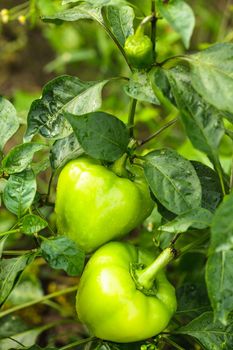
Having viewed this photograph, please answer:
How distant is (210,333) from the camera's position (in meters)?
0.96

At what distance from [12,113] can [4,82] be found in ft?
4.81

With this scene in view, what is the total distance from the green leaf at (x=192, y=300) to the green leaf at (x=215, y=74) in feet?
1.48

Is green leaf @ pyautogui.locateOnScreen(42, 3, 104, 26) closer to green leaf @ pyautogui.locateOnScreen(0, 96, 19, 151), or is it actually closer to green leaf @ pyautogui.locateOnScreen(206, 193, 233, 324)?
green leaf @ pyautogui.locateOnScreen(0, 96, 19, 151)

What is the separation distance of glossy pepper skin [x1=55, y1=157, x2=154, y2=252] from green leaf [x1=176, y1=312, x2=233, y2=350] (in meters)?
0.18

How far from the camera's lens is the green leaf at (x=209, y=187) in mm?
942

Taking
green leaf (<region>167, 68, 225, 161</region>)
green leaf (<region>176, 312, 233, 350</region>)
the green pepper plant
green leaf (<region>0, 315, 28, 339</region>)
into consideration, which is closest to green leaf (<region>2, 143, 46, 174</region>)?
the green pepper plant

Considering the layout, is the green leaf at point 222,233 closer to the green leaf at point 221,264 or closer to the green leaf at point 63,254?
the green leaf at point 221,264

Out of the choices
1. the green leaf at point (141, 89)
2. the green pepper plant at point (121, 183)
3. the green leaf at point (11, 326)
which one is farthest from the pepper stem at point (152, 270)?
the green leaf at point (11, 326)

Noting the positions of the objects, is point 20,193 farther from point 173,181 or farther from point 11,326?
→ point 11,326

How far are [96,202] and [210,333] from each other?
0.26 m

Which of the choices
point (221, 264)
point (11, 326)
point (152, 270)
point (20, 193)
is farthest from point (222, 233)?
point (11, 326)

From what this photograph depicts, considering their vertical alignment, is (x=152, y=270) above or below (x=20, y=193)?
below

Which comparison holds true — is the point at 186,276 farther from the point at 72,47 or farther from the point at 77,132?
the point at 72,47

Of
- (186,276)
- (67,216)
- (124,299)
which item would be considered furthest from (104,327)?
(186,276)
